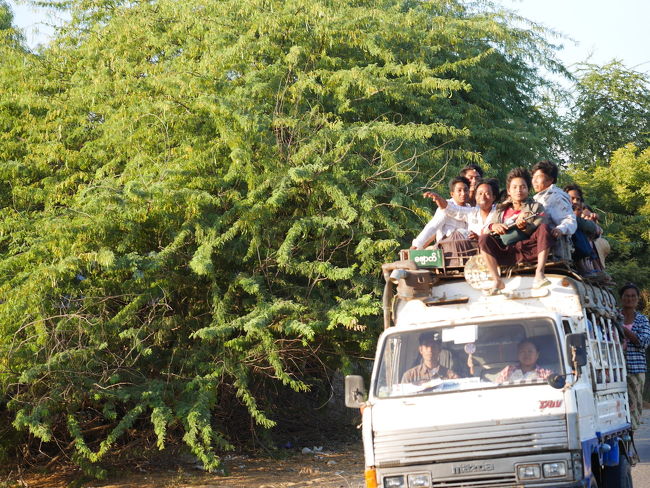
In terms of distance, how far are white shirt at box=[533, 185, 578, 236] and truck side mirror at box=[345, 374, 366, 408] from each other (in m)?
2.08

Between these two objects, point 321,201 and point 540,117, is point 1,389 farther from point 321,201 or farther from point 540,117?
point 540,117

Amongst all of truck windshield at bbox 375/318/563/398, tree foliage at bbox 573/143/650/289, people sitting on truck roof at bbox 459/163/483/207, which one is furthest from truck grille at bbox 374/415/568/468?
tree foliage at bbox 573/143/650/289

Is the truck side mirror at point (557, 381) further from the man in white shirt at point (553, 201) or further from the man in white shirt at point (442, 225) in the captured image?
the man in white shirt at point (442, 225)

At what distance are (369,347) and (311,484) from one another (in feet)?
5.73

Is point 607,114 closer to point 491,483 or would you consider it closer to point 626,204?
point 626,204

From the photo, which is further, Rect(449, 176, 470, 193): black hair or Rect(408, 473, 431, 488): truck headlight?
Rect(449, 176, 470, 193): black hair

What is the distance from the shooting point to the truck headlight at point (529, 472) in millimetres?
5801

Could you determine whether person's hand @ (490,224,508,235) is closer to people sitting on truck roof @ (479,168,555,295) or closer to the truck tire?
people sitting on truck roof @ (479,168,555,295)

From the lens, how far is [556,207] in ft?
24.7

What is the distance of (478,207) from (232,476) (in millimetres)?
4764

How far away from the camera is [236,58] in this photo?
1130 cm

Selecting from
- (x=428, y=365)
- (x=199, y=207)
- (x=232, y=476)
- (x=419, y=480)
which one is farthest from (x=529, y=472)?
(x=232, y=476)

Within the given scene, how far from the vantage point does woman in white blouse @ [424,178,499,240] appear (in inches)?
318

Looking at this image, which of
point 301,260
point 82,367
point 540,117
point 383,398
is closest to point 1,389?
point 82,367
